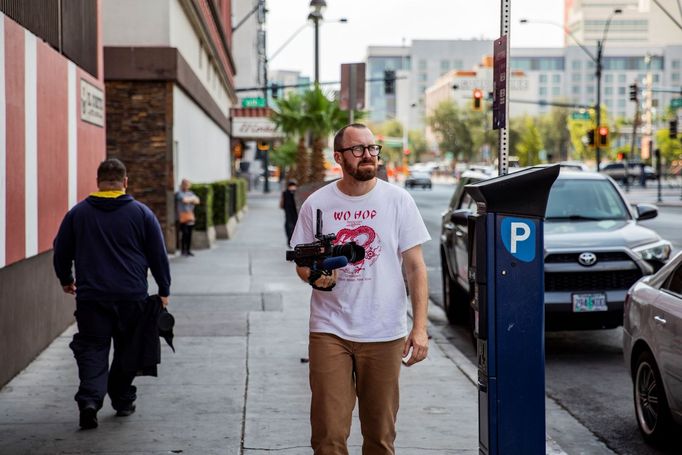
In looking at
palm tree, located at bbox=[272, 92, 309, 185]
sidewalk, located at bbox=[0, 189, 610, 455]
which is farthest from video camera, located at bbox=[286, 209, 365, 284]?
palm tree, located at bbox=[272, 92, 309, 185]

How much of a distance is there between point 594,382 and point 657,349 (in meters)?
2.83

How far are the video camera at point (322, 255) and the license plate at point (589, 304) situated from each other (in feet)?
18.9

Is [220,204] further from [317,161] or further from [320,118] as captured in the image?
[320,118]

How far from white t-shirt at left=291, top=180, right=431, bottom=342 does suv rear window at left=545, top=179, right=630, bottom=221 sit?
6754 millimetres

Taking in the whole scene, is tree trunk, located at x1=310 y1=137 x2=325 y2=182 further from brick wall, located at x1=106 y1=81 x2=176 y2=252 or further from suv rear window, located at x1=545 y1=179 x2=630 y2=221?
suv rear window, located at x1=545 y1=179 x2=630 y2=221

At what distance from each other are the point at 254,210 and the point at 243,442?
39.4 metres

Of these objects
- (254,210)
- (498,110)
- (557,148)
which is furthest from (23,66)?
(557,148)

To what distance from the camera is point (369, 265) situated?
16.0 ft

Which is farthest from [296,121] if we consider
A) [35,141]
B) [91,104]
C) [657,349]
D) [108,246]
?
[657,349]

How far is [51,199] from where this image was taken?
414 inches

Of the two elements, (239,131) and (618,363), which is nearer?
(618,363)

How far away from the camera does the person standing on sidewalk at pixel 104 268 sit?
6965 millimetres

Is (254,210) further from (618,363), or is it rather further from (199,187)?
(618,363)

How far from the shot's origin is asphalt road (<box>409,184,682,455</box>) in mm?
7434
